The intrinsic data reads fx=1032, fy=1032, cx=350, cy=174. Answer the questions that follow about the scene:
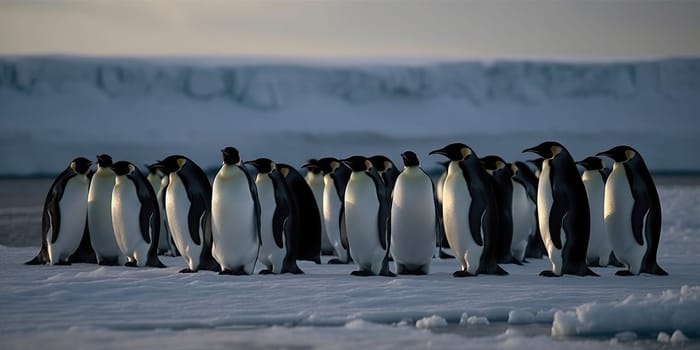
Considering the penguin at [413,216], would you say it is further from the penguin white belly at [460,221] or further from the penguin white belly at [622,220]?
the penguin white belly at [622,220]

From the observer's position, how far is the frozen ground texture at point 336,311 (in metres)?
5.38

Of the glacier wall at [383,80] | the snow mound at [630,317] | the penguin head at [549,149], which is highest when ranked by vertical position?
the glacier wall at [383,80]

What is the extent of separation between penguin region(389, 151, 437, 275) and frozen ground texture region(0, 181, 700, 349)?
1.05ft

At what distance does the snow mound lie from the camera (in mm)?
5633

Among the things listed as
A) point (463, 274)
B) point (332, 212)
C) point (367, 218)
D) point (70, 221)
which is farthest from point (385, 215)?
point (70, 221)

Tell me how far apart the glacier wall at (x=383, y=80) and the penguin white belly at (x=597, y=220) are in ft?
112

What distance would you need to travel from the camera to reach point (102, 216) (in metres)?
9.36

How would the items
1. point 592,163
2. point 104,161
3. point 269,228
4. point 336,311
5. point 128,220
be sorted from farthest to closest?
point 592,163, point 104,161, point 128,220, point 269,228, point 336,311

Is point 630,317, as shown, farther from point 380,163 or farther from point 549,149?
point 380,163

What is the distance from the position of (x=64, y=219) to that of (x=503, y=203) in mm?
3989

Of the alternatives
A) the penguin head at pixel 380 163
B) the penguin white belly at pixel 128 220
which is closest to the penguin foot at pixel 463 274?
the penguin head at pixel 380 163

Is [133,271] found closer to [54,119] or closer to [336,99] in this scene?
[336,99]

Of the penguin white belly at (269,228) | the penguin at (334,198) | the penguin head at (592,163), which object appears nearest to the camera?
the penguin white belly at (269,228)

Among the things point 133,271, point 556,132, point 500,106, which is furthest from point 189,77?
point 133,271
